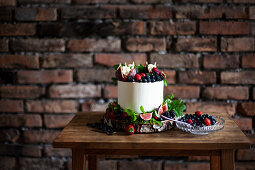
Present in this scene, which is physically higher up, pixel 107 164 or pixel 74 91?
pixel 74 91

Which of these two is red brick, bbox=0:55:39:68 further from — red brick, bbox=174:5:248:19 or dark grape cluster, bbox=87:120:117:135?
red brick, bbox=174:5:248:19

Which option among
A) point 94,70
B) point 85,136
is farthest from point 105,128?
point 94,70

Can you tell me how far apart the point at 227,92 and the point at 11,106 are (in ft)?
Result: 3.68

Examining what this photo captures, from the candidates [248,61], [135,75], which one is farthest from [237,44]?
[135,75]

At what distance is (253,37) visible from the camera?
1.45 metres

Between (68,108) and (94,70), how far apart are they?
9.6 inches

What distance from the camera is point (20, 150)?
61.3 inches

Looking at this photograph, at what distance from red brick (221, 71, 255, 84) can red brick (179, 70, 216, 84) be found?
55 millimetres

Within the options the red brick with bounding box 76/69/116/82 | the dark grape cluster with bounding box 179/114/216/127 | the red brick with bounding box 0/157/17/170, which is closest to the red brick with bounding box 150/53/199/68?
the red brick with bounding box 76/69/116/82

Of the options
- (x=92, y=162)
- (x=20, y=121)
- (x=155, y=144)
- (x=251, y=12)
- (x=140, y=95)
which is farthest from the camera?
(x=20, y=121)

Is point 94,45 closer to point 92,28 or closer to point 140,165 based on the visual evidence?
point 92,28

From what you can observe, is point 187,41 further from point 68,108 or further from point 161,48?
point 68,108

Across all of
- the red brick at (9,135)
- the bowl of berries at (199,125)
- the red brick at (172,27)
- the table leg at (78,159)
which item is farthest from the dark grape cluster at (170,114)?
the red brick at (9,135)

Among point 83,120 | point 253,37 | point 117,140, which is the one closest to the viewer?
point 117,140
